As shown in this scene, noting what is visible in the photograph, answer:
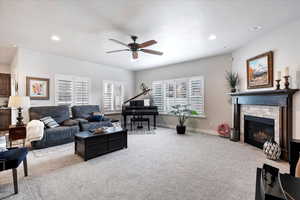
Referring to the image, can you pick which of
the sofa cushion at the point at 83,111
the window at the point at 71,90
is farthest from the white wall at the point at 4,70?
the sofa cushion at the point at 83,111

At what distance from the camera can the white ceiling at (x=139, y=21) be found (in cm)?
230

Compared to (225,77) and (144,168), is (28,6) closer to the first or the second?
(144,168)

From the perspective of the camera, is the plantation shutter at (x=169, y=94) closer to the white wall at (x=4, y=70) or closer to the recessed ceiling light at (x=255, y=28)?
the recessed ceiling light at (x=255, y=28)

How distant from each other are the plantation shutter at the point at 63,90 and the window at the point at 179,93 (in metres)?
3.59

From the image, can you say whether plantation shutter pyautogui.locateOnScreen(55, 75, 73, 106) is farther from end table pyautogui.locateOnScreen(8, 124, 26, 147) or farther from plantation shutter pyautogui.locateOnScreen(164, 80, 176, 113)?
plantation shutter pyautogui.locateOnScreen(164, 80, 176, 113)

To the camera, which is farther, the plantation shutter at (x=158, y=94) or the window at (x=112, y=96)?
the plantation shutter at (x=158, y=94)

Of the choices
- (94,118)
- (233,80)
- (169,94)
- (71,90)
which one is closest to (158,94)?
(169,94)

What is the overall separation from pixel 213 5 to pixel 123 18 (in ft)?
5.19

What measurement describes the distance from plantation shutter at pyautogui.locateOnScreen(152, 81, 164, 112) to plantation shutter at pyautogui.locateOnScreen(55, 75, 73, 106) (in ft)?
11.7

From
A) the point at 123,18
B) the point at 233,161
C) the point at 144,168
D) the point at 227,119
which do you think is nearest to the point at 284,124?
the point at 233,161

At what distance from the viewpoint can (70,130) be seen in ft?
13.8

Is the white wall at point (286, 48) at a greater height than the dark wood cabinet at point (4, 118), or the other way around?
the white wall at point (286, 48)

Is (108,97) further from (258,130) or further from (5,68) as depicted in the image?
(258,130)

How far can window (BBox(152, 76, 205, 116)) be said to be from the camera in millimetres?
5465
